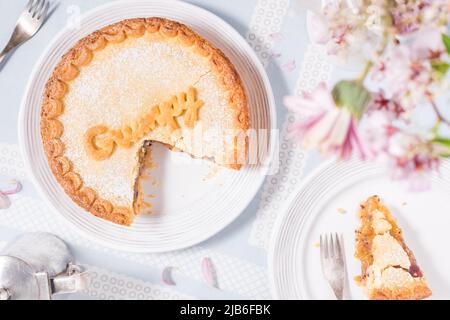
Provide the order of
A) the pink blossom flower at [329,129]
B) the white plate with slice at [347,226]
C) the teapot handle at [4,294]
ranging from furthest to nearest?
the white plate with slice at [347,226]
the teapot handle at [4,294]
the pink blossom flower at [329,129]

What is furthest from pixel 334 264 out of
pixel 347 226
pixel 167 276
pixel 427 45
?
pixel 427 45

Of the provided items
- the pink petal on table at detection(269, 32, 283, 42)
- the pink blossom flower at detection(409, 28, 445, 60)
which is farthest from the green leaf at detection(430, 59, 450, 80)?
the pink petal on table at detection(269, 32, 283, 42)

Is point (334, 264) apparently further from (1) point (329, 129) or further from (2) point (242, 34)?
(1) point (329, 129)

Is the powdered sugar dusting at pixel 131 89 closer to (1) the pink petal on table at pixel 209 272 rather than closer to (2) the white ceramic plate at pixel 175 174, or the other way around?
(2) the white ceramic plate at pixel 175 174

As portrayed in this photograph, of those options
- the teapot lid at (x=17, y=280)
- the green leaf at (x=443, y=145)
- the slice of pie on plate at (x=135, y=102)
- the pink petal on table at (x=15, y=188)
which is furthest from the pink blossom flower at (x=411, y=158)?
the pink petal on table at (x=15, y=188)

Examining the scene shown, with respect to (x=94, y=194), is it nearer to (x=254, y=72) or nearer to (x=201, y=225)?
(x=201, y=225)

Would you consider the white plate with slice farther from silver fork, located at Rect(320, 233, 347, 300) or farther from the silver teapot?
the silver teapot
